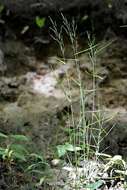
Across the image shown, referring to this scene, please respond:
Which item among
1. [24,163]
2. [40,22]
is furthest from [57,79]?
[24,163]

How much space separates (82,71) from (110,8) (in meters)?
0.58

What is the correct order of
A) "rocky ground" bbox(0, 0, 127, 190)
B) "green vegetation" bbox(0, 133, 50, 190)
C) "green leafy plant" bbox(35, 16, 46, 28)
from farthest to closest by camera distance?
1. "green leafy plant" bbox(35, 16, 46, 28)
2. "rocky ground" bbox(0, 0, 127, 190)
3. "green vegetation" bbox(0, 133, 50, 190)

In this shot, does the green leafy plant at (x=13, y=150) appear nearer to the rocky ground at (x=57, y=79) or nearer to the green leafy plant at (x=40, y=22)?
the rocky ground at (x=57, y=79)

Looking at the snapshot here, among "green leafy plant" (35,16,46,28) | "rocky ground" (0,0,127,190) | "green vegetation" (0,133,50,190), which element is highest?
"green leafy plant" (35,16,46,28)

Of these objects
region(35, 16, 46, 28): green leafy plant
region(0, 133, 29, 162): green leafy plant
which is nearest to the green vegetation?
region(0, 133, 29, 162): green leafy plant

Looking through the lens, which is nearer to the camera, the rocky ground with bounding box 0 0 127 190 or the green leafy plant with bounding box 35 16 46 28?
the rocky ground with bounding box 0 0 127 190

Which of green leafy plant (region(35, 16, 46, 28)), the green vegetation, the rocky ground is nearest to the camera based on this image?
the green vegetation

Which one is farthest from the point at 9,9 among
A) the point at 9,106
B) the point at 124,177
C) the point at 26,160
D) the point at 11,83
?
the point at 124,177

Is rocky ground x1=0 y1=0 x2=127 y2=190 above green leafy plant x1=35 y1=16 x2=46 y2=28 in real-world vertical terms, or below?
below

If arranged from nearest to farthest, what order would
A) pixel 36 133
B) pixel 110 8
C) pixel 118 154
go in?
pixel 118 154, pixel 36 133, pixel 110 8

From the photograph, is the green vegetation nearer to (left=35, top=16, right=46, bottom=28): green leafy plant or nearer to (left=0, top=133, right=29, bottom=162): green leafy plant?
(left=0, top=133, right=29, bottom=162): green leafy plant

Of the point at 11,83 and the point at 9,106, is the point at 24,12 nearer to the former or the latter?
the point at 11,83

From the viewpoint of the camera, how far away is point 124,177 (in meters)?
2.28

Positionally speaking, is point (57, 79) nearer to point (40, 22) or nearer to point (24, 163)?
point (40, 22)
